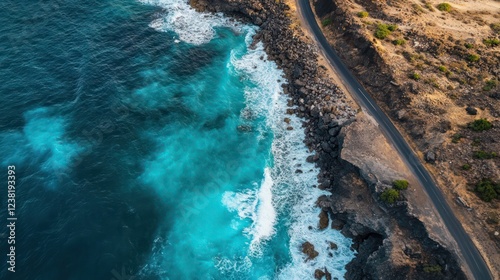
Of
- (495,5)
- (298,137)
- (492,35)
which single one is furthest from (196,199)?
(495,5)

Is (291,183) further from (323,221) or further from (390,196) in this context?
(390,196)

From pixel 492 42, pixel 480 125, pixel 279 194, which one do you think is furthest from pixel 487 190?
pixel 492 42

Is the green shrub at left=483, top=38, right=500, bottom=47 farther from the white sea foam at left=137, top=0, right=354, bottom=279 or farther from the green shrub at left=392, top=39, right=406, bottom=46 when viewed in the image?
the white sea foam at left=137, top=0, right=354, bottom=279

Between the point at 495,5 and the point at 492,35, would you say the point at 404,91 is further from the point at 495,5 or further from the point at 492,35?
the point at 495,5

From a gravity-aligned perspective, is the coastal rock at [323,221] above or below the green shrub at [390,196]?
below

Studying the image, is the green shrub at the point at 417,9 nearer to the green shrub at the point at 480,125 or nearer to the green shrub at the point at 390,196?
the green shrub at the point at 480,125

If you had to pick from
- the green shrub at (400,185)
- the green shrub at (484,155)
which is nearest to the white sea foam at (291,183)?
the green shrub at (400,185)
